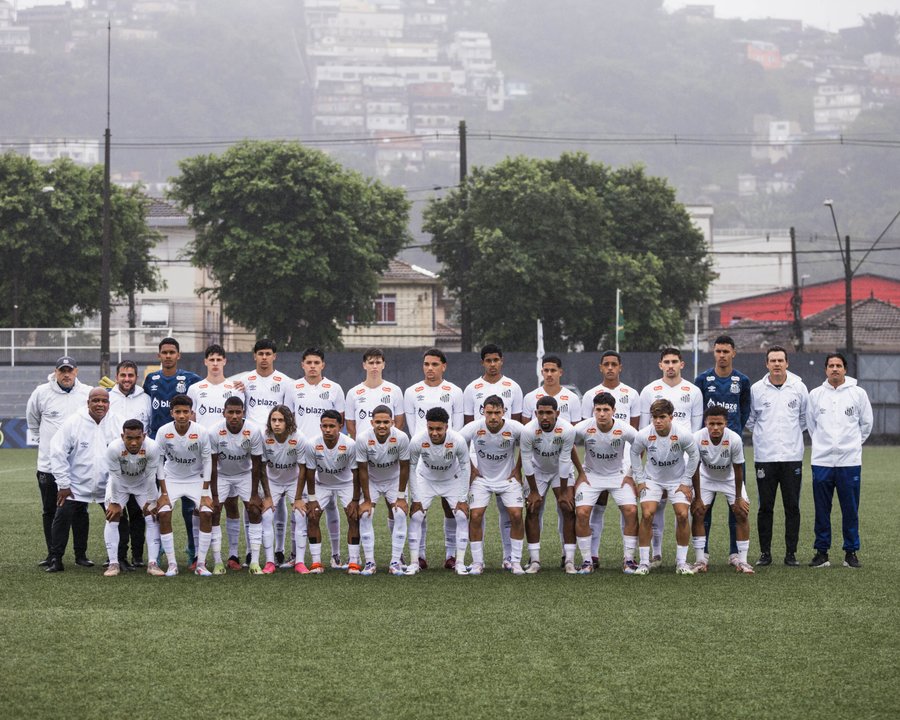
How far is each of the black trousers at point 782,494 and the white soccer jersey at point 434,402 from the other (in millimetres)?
2846

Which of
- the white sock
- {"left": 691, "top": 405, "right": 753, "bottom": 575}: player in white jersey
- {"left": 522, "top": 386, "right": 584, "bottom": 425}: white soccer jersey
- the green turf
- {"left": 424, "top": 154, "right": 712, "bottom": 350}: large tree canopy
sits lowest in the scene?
the green turf

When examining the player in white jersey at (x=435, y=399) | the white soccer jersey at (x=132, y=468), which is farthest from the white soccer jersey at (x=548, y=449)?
the white soccer jersey at (x=132, y=468)

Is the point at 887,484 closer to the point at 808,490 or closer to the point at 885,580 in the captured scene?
the point at 808,490

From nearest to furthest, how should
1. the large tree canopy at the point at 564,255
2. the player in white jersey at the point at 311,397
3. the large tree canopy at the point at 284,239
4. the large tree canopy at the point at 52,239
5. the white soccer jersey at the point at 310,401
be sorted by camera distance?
1. the player in white jersey at the point at 311,397
2. the white soccer jersey at the point at 310,401
3. the large tree canopy at the point at 52,239
4. the large tree canopy at the point at 284,239
5. the large tree canopy at the point at 564,255

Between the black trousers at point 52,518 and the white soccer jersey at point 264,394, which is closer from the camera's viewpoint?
the black trousers at point 52,518

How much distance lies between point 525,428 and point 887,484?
42.5 feet

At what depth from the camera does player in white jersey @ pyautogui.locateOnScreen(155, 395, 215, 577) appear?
1157 centimetres

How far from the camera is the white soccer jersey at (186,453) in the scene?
11695mm

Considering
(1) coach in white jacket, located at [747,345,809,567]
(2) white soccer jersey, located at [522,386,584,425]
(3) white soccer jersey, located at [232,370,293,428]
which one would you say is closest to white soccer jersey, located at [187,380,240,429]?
(3) white soccer jersey, located at [232,370,293,428]

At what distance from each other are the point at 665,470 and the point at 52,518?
5643 mm

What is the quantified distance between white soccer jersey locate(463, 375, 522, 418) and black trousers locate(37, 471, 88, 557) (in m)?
3.68

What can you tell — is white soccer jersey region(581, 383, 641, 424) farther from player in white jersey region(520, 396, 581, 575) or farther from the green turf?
the green turf

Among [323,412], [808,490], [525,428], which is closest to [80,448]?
[323,412]

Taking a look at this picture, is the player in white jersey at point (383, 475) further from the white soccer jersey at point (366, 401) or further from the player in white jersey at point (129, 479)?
the player in white jersey at point (129, 479)
